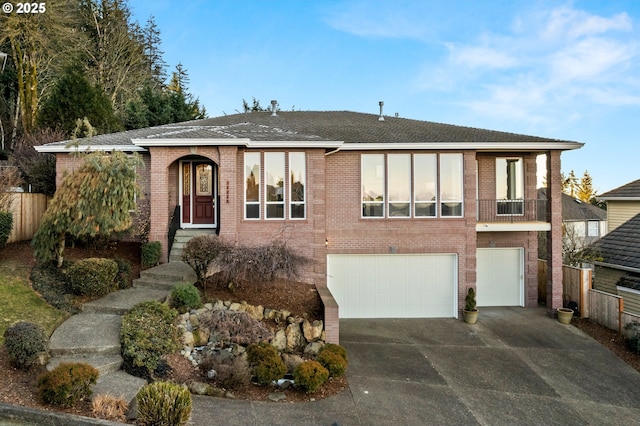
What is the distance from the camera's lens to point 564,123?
20.0 m

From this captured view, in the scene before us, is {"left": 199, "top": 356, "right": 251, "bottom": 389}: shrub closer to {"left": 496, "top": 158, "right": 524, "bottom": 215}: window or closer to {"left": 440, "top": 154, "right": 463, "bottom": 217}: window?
{"left": 440, "top": 154, "right": 463, "bottom": 217}: window

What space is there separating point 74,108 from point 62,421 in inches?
738

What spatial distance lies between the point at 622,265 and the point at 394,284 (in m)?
7.65

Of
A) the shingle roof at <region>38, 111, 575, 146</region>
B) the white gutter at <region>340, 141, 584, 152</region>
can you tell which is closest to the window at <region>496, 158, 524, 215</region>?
the shingle roof at <region>38, 111, 575, 146</region>

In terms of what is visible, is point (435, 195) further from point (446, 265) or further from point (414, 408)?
point (414, 408)

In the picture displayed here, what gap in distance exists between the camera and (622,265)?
494 inches

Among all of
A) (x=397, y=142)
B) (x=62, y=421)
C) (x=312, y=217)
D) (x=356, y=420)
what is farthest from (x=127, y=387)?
(x=397, y=142)

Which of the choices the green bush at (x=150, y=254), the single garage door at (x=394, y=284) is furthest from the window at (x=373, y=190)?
the green bush at (x=150, y=254)

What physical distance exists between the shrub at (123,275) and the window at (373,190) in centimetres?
719

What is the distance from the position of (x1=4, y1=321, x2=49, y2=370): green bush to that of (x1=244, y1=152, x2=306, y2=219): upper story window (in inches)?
257

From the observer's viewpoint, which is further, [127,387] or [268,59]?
[268,59]

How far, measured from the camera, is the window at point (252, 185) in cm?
1170

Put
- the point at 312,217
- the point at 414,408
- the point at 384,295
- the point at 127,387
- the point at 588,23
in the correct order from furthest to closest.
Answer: the point at 588,23
the point at 384,295
the point at 312,217
the point at 414,408
the point at 127,387

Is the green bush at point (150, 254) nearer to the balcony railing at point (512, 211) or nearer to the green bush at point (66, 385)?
the green bush at point (66, 385)
